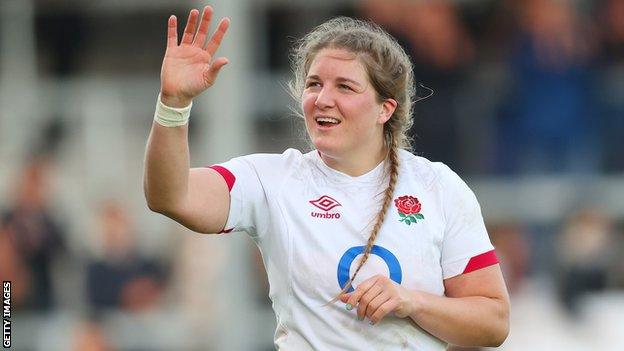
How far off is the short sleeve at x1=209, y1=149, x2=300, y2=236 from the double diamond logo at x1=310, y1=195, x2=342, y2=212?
15cm

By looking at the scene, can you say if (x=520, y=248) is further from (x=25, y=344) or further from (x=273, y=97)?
(x=25, y=344)

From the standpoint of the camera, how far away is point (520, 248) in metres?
10.3

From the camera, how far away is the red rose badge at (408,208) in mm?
4723

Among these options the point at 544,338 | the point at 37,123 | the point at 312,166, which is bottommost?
the point at 544,338

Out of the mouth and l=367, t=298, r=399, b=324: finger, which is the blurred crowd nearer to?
the mouth

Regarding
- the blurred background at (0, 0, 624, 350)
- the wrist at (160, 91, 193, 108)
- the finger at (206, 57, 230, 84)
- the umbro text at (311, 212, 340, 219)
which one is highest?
the finger at (206, 57, 230, 84)

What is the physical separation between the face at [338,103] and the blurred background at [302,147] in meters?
4.70

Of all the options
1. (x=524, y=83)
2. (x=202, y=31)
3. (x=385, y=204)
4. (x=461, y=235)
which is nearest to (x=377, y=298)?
(x=385, y=204)

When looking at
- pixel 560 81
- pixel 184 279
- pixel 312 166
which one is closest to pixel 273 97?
pixel 184 279

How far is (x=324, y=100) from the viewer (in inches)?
185

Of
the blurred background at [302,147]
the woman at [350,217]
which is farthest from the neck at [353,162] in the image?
the blurred background at [302,147]

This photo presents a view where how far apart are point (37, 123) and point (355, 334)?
8074 mm

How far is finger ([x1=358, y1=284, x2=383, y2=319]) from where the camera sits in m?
4.38

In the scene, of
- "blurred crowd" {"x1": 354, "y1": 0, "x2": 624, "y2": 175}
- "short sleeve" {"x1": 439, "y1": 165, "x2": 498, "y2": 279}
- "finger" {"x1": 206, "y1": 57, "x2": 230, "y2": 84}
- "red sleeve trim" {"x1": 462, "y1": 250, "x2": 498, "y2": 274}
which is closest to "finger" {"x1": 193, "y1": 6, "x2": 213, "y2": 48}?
"finger" {"x1": 206, "y1": 57, "x2": 230, "y2": 84}
